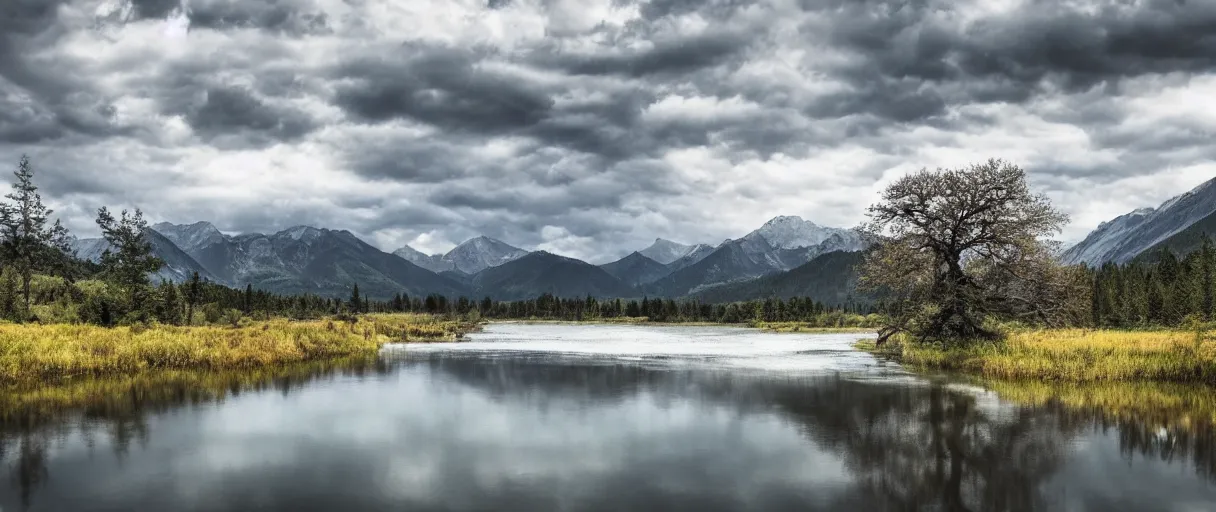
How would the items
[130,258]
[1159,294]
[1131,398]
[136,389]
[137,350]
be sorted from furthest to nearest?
1. [1159,294]
2. [130,258]
3. [137,350]
4. [136,389]
5. [1131,398]

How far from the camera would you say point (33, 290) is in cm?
9806

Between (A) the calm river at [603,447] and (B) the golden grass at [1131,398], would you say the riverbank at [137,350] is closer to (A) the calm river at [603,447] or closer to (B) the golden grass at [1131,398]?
(A) the calm river at [603,447]

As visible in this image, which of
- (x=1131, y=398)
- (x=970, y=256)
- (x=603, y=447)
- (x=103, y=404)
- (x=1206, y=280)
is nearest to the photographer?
(x=603, y=447)

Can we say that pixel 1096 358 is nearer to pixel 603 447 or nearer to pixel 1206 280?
pixel 603 447

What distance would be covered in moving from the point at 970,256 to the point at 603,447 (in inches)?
1519

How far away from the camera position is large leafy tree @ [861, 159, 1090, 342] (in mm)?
46250

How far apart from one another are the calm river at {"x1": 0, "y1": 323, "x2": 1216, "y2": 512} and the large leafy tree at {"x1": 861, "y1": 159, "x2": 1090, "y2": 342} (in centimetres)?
1286

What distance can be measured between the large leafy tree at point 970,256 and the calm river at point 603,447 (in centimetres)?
1286

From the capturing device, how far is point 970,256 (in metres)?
50.4

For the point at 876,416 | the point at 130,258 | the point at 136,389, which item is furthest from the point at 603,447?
the point at 130,258

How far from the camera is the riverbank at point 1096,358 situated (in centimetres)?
3497

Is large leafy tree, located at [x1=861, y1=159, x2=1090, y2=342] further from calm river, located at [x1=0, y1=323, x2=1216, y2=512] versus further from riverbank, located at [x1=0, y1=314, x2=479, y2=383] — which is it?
riverbank, located at [x1=0, y1=314, x2=479, y2=383]

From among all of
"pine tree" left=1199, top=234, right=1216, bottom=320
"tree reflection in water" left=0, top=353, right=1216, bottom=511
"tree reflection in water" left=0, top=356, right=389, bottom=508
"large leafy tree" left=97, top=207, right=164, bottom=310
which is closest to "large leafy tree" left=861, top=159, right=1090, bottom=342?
"tree reflection in water" left=0, top=353, right=1216, bottom=511

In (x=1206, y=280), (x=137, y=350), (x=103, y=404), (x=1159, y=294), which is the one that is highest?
(x=1206, y=280)
